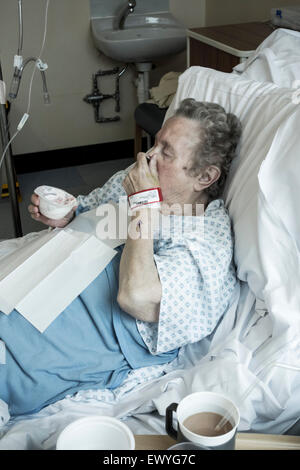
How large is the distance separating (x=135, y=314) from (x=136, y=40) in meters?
2.52

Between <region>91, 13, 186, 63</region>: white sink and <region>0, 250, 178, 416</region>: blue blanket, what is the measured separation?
2.38 meters

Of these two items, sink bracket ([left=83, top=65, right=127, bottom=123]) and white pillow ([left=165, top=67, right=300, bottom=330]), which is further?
sink bracket ([left=83, top=65, right=127, bottom=123])

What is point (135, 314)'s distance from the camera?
50.6 inches

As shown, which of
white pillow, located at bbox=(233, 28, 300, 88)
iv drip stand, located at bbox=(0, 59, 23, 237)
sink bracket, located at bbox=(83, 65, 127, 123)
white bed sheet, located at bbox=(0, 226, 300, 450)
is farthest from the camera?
sink bracket, located at bbox=(83, 65, 127, 123)

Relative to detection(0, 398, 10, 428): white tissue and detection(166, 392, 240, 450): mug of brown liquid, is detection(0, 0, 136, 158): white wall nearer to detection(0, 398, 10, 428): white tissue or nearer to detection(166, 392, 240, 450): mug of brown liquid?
detection(0, 398, 10, 428): white tissue

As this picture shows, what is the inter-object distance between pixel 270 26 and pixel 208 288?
1898mm

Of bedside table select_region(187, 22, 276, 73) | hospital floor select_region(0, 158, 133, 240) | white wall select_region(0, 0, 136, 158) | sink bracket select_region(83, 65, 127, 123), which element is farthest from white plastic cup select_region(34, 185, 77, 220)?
sink bracket select_region(83, 65, 127, 123)

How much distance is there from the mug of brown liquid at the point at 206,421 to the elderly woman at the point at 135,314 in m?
0.46

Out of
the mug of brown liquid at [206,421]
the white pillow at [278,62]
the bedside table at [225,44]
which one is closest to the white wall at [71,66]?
the bedside table at [225,44]

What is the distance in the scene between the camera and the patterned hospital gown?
126 centimetres

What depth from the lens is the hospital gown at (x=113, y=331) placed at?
128 centimetres

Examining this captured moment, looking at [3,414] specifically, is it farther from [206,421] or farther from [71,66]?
[71,66]

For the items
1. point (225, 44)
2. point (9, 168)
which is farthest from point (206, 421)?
point (225, 44)

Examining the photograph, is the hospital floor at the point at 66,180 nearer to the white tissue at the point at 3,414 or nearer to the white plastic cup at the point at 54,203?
the white plastic cup at the point at 54,203
